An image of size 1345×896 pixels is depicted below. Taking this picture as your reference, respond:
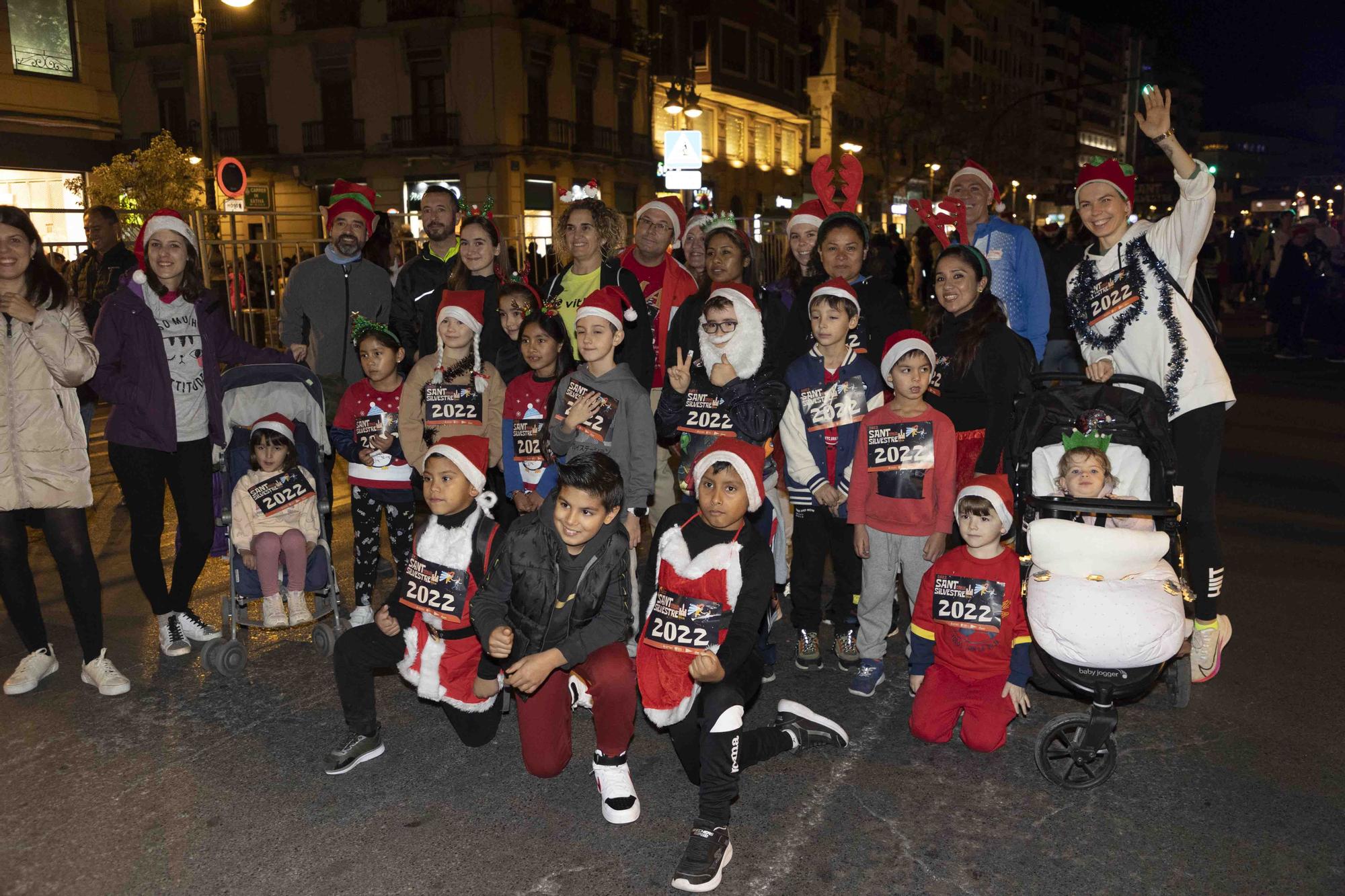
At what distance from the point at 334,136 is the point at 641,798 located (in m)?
31.9

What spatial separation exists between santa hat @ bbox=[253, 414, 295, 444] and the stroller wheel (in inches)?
152

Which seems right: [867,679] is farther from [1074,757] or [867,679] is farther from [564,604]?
[564,604]

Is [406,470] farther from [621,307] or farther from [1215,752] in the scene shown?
[1215,752]

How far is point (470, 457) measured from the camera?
4.39 m

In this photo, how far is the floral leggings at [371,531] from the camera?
221 inches

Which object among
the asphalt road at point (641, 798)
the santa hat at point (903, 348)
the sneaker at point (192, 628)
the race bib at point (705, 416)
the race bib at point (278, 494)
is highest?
the santa hat at point (903, 348)

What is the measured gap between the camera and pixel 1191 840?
3.52 metres

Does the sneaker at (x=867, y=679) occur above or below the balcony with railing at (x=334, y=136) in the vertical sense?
below

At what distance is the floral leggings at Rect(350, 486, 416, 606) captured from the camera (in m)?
5.61

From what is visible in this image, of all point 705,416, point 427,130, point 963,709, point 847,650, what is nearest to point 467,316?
point 705,416

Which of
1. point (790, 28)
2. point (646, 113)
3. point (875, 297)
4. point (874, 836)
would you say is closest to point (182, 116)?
point (646, 113)

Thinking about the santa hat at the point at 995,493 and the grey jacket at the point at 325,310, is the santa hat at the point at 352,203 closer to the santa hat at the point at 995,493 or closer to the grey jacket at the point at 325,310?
the grey jacket at the point at 325,310

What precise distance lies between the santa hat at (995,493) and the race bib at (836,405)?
0.68m

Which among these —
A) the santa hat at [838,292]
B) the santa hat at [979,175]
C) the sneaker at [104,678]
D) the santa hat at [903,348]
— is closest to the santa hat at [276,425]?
the sneaker at [104,678]
